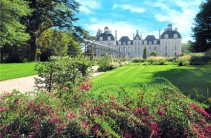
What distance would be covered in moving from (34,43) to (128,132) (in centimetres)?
2425

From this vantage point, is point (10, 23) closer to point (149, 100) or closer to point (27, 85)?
point (27, 85)

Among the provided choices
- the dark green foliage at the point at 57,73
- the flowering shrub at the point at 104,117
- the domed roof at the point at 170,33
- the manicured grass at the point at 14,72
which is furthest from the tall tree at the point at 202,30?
the domed roof at the point at 170,33

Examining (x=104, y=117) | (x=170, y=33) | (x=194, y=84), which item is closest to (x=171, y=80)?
(x=194, y=84)

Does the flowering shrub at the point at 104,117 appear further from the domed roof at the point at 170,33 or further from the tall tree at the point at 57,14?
the domed roof at the point at 170,33

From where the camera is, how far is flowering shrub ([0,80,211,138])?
1638mm

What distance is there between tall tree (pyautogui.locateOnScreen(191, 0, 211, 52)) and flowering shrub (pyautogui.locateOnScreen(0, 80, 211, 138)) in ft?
80.8

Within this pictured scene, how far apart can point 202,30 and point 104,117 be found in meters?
25.6

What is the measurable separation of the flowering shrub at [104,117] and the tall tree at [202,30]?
24.6 metres

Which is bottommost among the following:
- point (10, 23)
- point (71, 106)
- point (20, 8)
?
point (71, 106)

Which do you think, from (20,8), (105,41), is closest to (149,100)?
(20,8)

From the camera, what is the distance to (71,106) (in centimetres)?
220

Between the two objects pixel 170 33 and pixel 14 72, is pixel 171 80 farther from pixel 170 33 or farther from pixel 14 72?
pixel 170 33

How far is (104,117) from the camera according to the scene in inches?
71.0

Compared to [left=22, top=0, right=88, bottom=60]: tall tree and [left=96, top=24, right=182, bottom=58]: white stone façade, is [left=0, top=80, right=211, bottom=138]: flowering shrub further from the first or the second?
[left=96, top=24, right=182, bottom=58]: white stone façade
